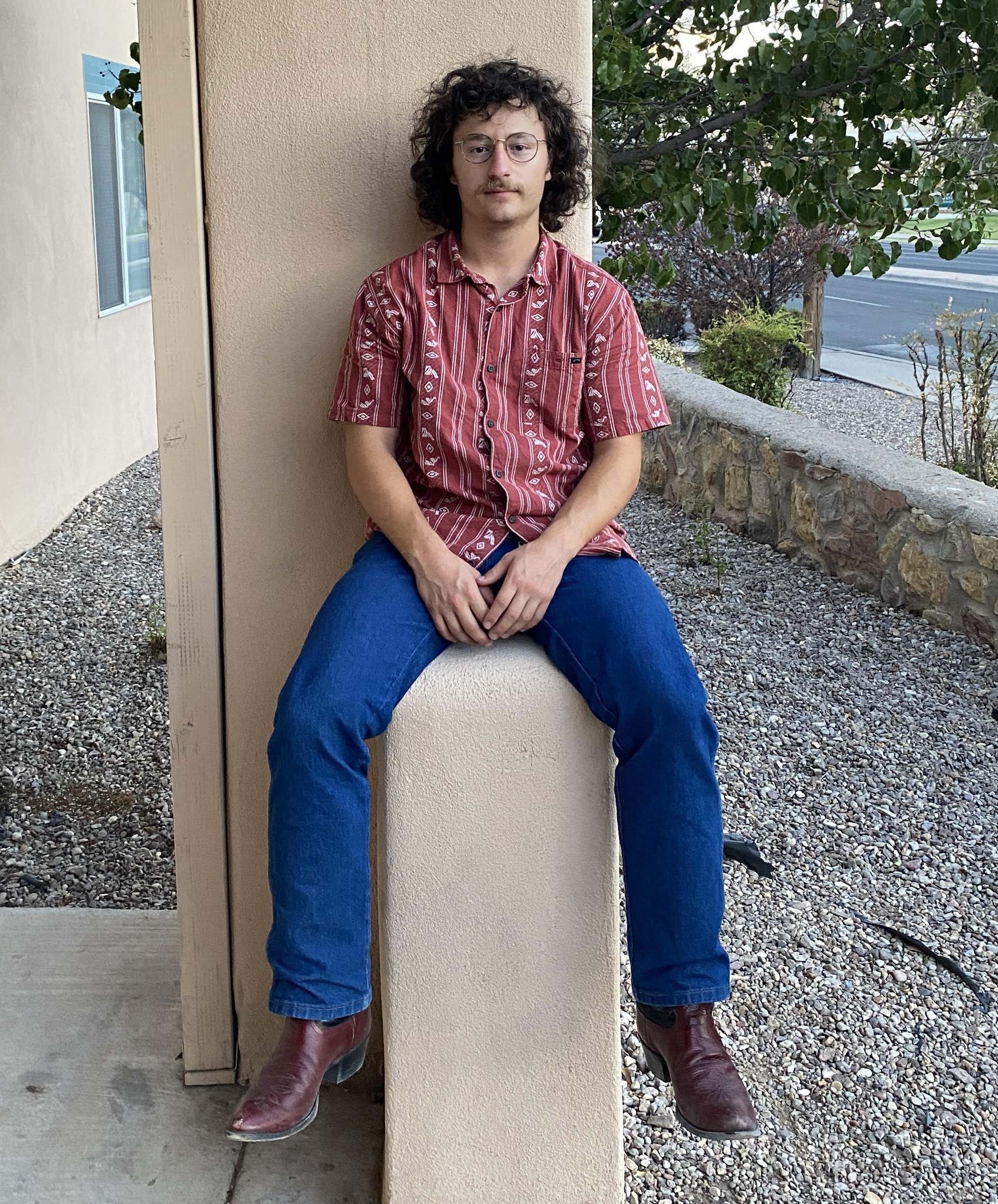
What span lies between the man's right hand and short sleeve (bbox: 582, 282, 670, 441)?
350 millimetres

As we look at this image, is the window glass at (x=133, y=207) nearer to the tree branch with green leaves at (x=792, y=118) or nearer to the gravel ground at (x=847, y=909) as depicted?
the gravel ground at (x=847, y=909)

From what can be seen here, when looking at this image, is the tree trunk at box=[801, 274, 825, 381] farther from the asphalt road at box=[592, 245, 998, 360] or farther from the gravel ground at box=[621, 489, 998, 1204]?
the gravel ground at box=[621, 489, 998, 1204]

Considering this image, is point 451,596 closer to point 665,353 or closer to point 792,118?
point 792,118

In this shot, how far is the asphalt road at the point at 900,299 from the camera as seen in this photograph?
1480 cm

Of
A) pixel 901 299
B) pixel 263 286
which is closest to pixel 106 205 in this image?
pixel 263 286

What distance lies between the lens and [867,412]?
9.85m

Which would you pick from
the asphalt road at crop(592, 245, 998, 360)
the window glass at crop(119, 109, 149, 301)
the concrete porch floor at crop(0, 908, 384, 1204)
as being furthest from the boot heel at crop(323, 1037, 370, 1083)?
the asphalt road at crop(592, 245, 998, 360)

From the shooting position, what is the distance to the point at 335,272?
218 centimetres

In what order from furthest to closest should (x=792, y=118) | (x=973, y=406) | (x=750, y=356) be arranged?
(x=750, y=356), (x=973, y=406), (x=792, y=118)

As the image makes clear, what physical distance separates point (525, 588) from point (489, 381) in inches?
14.2

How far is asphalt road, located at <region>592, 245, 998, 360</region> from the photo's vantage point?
14797 millimetres

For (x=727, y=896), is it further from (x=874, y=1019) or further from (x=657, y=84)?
(x=657, y=84)

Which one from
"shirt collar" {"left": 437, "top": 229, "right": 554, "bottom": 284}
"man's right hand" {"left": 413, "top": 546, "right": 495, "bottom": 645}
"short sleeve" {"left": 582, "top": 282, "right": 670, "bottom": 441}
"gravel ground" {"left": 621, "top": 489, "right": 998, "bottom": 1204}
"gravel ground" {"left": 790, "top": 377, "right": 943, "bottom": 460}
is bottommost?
"gravel ground" {"left": 621, "top": 489, "right": 998, "bottom": 1204}

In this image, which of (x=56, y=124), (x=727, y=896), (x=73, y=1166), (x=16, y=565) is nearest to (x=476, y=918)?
(x=73, y=1166)
